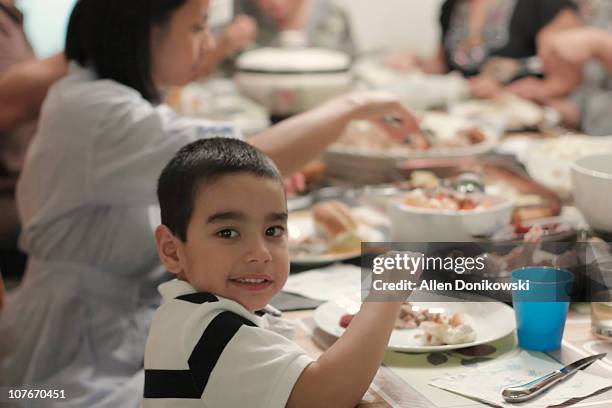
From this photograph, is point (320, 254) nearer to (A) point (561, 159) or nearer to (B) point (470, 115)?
(A) point (561, 159)

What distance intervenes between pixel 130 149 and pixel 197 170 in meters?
0.58

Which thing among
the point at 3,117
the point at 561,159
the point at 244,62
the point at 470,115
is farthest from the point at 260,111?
the point at 561,159

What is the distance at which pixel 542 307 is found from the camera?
112cm

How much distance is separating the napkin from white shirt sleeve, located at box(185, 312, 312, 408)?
0.21m

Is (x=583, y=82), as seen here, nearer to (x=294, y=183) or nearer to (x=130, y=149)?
(x=294, y=183)

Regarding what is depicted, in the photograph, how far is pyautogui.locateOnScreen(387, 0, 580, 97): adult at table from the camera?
3.91 metres

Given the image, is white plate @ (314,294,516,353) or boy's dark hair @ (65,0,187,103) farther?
boy's dark hair @ (65,0,187,103)

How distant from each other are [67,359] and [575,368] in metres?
0.96

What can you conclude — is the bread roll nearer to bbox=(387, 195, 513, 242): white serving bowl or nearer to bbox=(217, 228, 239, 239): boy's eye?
bbox=(387, 195, 513, 242): white serving bowl

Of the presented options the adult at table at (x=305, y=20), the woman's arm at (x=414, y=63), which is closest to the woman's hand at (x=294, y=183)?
the woman's arm at (x=414, y=63)

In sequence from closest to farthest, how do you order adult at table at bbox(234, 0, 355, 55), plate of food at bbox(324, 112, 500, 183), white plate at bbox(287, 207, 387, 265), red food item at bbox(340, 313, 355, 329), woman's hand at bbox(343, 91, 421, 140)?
red food item at bbox(340, 313, 355, 329) < white plate at bbox(287, 207, 387, 265) < woman's hand at bbox(343, 91, 421, 140) < plate of food at bbox(324, 112, 500, 183) < adult at table at bbox(234, 0, 355, 55)

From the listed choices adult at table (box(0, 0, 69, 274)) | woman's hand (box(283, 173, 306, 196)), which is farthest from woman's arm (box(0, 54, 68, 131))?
woman's hand (box(283, 173, 306, 196))

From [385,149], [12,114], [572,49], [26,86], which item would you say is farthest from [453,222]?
[572,49]

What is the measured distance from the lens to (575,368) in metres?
1.07
